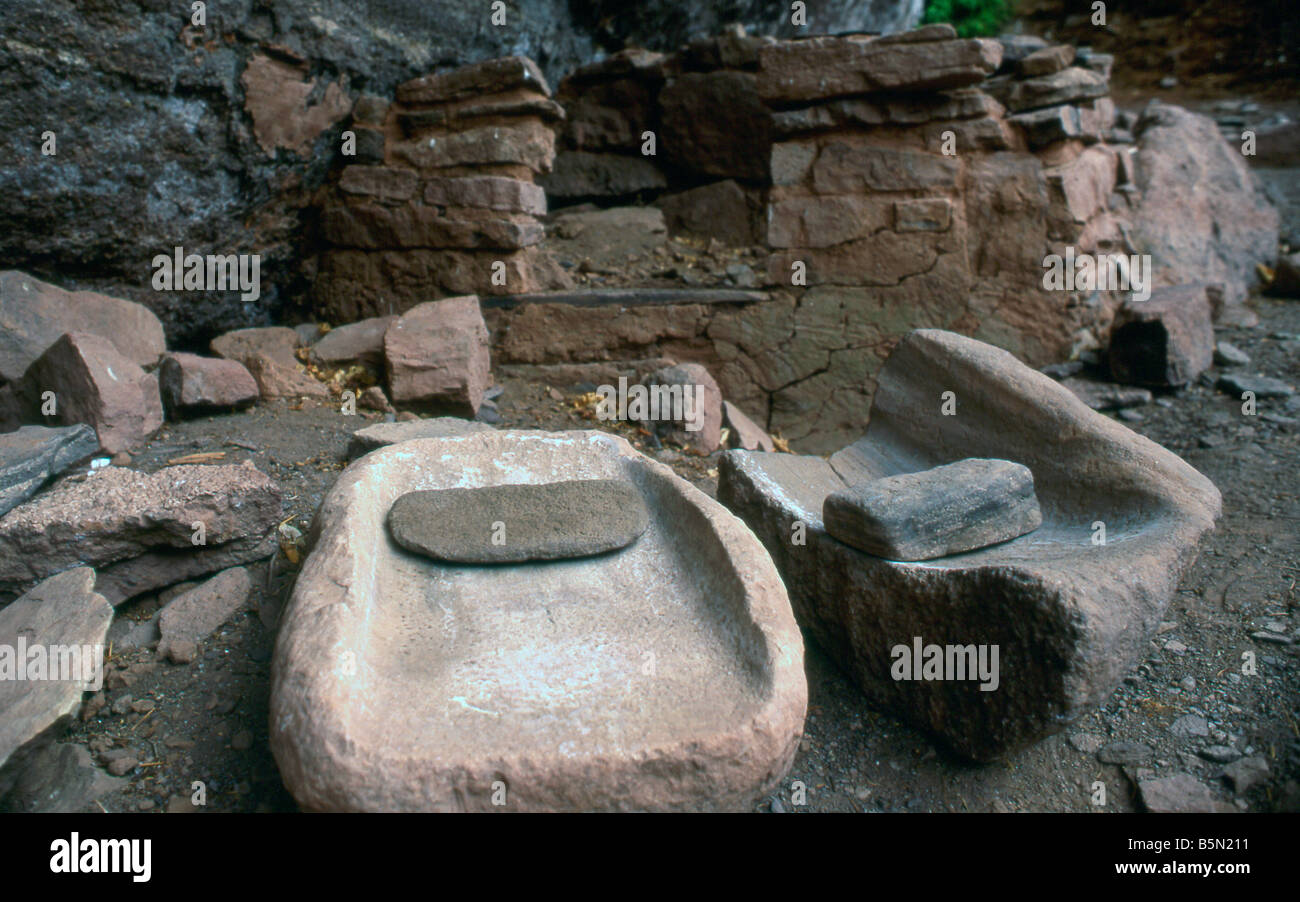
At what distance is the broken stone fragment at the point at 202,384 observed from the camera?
332cm

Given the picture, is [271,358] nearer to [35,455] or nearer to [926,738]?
[35,455]

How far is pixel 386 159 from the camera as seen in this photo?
4539 millimetres

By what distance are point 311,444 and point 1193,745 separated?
114 inches

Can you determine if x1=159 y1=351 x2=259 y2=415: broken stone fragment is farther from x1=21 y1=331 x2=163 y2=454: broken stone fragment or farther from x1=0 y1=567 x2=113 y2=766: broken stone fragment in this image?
x1=0 y1=567 x2=113 y2=766: broken stone fragment

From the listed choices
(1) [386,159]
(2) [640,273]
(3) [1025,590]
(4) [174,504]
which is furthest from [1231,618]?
(1) [386,159]

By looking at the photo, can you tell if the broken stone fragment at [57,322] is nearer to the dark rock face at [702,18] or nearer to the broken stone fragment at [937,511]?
the broken stone fragment at [937,511]

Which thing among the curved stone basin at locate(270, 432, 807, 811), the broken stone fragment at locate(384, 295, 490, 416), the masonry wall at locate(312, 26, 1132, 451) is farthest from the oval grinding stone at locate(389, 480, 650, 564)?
the masonry wall at locate(312, 26, 1132, 451)

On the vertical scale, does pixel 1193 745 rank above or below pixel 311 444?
below

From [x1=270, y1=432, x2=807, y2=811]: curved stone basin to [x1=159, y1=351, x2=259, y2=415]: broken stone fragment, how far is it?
1.29 meters

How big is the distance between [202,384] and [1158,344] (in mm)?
4103

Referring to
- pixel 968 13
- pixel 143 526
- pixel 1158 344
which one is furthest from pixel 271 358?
pixel 968 13

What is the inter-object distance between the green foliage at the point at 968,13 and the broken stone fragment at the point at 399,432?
28.4 ft

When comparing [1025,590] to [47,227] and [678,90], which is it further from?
[678,90]

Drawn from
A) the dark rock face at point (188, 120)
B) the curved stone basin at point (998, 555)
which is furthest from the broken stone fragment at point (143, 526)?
the dark rock face at point (188, 120)
